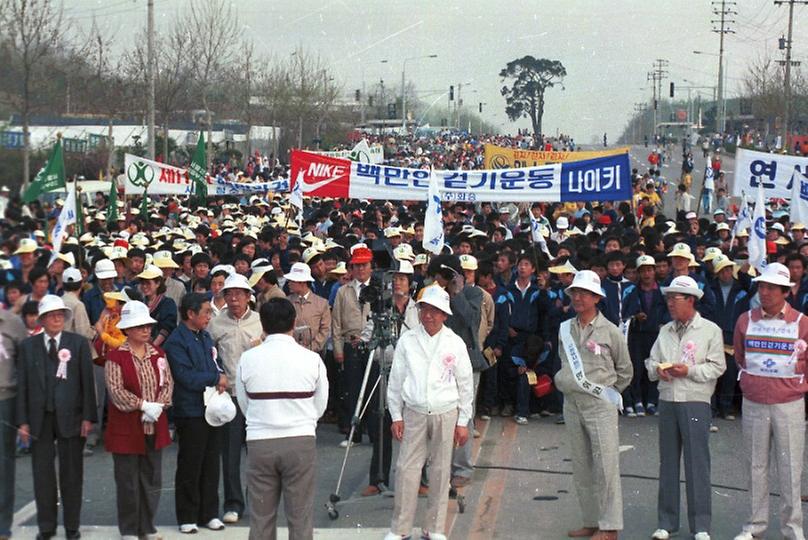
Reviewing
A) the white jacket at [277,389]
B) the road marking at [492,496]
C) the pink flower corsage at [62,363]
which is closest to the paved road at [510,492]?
the road marking at [492,496]

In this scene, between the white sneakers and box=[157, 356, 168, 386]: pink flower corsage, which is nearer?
box=[157, 356, 168, 386]: pink flower corsage

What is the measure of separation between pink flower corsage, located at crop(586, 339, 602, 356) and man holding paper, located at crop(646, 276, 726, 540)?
1.53ft

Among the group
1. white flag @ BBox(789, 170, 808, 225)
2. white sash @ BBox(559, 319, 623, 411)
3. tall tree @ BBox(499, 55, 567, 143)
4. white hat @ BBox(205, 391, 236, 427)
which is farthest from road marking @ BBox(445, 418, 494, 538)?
tall tree @ BBox(499, 55, 567, 143)

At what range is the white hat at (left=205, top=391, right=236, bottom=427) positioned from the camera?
26.9ft

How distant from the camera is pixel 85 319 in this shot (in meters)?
10.5

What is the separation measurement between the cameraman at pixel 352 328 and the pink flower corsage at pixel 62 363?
3394 mm

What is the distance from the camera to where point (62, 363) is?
826 cm

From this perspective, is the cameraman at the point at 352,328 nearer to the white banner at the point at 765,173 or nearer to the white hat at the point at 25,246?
the white hat at the point at 25,246

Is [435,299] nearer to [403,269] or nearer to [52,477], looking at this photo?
[403,269]

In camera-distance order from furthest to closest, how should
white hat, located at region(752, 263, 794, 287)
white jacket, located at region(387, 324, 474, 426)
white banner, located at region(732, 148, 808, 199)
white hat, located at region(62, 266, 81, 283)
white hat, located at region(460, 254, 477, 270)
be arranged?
white banner, located at region(732, 148, 808, 199), white hat, located at region(460, 254, 477, 270), white hat, located at region(62, 266, 81, 283), white hat, located at region(752, 263, 794, 287), white jacket, located at region(387, 324, 474, 426)

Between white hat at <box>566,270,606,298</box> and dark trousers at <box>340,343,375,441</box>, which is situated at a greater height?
white hat at <box>566,270,606,298</box>

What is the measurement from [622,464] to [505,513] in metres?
1.89

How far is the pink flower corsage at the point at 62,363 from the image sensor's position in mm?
8250

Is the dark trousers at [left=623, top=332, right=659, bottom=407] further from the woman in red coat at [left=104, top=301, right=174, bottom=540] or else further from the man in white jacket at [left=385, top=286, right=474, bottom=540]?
the woman in red coat at [left=104, top=301, right=174, bottom=540]
